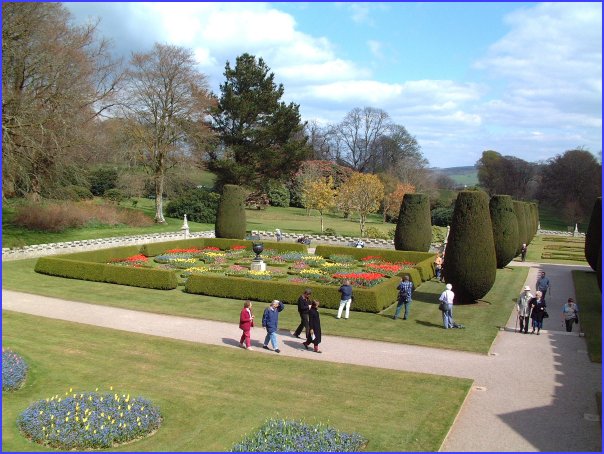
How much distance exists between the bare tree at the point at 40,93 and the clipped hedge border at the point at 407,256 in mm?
14679

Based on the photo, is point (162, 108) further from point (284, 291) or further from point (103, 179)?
point (284, 291)

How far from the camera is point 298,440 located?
25.9 feet

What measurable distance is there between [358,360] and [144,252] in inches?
728

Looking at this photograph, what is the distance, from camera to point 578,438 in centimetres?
859

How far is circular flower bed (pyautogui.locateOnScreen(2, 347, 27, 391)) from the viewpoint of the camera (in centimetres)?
994

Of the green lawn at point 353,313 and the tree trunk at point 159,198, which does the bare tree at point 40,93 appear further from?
the tree trunk at point 159,198

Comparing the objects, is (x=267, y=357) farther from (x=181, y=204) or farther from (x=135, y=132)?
(x=181, y=204)

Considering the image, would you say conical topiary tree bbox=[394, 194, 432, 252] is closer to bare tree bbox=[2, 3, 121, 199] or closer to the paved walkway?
the paved walkway

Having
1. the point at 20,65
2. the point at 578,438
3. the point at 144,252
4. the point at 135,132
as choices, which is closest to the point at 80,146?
the point at 20,65

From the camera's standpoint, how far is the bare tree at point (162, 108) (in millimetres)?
40906

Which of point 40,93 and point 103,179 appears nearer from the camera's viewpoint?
point 40,93

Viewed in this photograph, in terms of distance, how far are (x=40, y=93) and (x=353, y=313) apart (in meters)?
20.8

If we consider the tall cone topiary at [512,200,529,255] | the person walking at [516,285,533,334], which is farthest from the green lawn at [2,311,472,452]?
the tall cone topiary at [512,200,529,255]

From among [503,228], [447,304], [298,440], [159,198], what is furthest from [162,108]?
[298,440]
